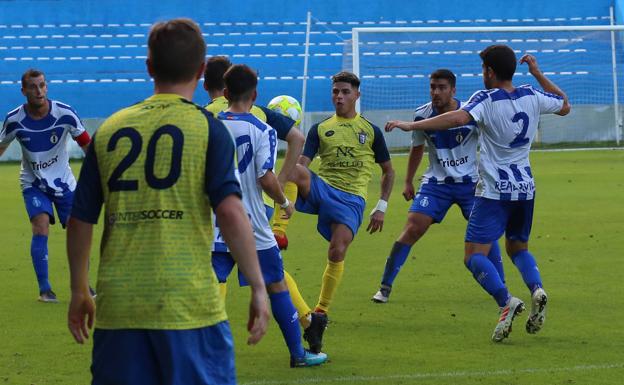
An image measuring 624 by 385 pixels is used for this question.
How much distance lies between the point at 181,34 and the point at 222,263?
3.09 metres

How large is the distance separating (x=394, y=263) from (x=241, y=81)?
357 centimetres

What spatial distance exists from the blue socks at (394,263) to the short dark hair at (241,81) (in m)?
3.47

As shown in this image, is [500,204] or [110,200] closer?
[110,200]

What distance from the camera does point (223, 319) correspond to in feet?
13.0

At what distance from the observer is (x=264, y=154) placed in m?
6.61

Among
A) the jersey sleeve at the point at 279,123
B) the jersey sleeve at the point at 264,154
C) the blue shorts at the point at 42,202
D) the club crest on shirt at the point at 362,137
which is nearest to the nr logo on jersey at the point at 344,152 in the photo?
the club crest on shirt at the point at 362,137

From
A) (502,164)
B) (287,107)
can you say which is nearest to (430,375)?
(502,164)

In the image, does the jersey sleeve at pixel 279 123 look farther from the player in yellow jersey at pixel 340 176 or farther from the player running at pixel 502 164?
the player in yellow jersey at pixel 340 176

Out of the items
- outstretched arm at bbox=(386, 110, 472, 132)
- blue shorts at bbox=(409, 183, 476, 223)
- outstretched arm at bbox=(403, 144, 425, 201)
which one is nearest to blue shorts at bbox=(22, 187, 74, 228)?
outstretched arm at bbox=(403, 144, 425, 201)

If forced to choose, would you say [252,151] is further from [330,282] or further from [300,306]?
[330,282]

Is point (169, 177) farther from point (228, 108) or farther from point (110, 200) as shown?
point (228, 108)

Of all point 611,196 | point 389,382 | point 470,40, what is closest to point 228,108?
point 389,382

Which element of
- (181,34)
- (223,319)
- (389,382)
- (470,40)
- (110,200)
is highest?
(470,40)

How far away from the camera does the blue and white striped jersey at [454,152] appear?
31.9 ft
